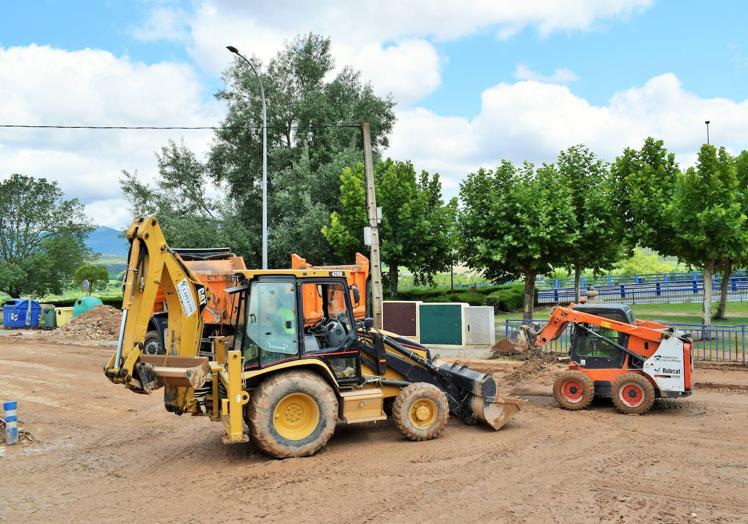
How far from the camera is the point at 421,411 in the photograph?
9.36 metres

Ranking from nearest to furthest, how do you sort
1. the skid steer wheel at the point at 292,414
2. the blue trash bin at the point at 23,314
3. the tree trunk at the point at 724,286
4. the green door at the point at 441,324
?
the skid steer wheel at the point at 292,414
the green door at the point at 441,324
the tree trunk at the point at 724,286
the blue trash bin at the point at 23,314

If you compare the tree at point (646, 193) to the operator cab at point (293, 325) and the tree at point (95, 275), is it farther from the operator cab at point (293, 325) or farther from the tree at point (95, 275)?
the tree at point (95, 275)

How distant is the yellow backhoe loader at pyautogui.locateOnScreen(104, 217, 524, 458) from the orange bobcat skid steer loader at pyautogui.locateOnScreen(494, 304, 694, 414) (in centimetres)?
207

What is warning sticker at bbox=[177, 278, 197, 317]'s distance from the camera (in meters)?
8.77

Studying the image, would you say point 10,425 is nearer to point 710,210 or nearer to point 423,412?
point 423,412

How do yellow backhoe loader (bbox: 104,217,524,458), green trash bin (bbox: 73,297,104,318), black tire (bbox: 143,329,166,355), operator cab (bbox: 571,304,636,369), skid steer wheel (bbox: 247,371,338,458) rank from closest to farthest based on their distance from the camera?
1. yellow backhoe loader (bbox: 104,217,524,458)
2. skid steer wheel (bbox: 247,371,338,458)
3. operator cab (bbox: 571,304,636,369)
4. black tire (bbox: 143,329,166,355)
5. green trash bin (bbox: 73,297,104,318)

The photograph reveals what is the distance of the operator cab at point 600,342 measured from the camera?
11.3m

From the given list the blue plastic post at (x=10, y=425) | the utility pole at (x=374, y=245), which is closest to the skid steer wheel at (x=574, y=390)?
the utility pole at (x=374, y=245)

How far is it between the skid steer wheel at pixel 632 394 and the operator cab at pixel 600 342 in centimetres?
40

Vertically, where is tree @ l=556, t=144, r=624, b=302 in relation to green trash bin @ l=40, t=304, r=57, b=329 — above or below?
above

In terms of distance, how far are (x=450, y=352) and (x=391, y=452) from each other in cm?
1087

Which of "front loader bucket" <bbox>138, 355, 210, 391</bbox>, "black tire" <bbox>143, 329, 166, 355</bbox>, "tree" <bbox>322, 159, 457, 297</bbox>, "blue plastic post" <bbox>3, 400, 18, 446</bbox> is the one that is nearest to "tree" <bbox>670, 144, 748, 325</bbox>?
"tree" <bbox>322, 159, 457, 297</bbox>

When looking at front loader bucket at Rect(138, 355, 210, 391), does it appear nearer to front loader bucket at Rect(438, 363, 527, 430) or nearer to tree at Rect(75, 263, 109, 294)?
front loader bucket at Rect(438, 363, 527, 430)

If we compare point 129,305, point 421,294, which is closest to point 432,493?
point 129,305
